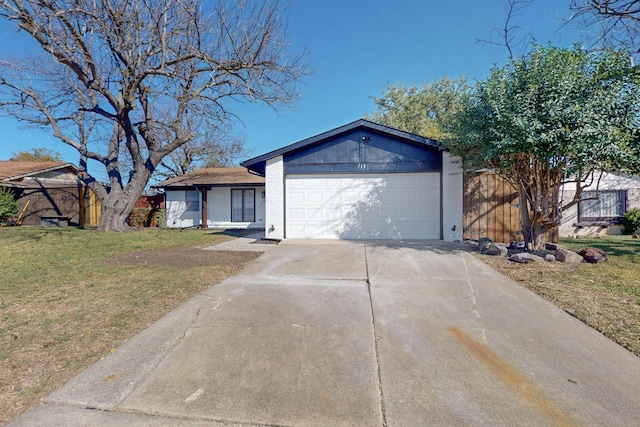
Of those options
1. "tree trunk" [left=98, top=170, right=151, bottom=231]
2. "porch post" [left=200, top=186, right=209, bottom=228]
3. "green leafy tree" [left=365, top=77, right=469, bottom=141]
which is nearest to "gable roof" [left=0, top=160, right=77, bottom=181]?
"tree trunk" [left=98, top=170, right=151, bottom=231]

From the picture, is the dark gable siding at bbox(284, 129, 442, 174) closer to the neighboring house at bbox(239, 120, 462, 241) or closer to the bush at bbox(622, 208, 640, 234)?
the neighboring house at bbox(239, 120, 462, 241)

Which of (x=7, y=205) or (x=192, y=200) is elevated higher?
(x=192, y=200)

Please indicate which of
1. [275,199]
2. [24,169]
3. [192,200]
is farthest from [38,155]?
[275,199]

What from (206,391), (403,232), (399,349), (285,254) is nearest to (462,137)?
(403,232)

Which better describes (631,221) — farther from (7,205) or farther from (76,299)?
(7,205)

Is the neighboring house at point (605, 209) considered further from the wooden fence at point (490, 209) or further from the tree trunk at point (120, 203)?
the tree trunk at point (120, 203)

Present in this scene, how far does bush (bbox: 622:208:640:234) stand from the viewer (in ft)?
37.3

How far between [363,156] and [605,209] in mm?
11209

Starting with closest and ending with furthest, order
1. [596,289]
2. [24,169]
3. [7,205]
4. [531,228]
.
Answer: [596,289]
[531,228]
[7,205]
[24,169]

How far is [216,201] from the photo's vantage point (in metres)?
15.2

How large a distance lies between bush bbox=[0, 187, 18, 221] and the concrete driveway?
1683cm

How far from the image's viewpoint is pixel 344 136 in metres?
9.30

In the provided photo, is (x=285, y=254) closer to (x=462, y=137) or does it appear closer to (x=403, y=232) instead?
(x=403, y=232)

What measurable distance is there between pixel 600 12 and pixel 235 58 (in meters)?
10.1
